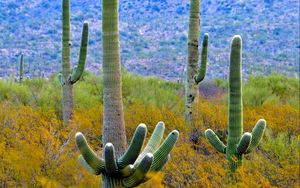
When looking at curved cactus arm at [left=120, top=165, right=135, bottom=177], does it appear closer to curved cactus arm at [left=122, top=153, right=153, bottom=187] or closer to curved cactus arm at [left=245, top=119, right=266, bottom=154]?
curved cactus arm at [left=122, top=153, right=153, bottom=187]

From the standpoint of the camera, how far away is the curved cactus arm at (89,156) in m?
6.58

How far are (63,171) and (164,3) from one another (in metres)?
64.0

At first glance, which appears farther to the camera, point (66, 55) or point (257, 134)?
point (66, 55)

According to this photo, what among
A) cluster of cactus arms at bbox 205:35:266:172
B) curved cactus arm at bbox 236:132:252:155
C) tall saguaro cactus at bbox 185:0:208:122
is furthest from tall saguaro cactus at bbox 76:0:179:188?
tall saguaro cactus at bbox 185:0:208:122

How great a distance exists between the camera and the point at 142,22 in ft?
233

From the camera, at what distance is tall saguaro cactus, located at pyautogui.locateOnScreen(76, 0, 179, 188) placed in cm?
659

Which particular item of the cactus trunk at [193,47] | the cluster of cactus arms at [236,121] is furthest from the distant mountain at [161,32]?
the cluster of cactus arms at [236,121]

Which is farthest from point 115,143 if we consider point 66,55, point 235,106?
point 66,55

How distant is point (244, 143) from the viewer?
854 centimetres

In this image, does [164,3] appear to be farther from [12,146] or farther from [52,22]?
[12,146]

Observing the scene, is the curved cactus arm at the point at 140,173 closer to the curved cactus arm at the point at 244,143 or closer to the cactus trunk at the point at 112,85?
the cactus trunk at the point at 112,85

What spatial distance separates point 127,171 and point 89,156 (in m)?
0.46

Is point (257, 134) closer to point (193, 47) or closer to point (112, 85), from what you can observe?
point (112, 85)

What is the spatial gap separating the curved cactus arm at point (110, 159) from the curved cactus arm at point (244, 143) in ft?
8.05
